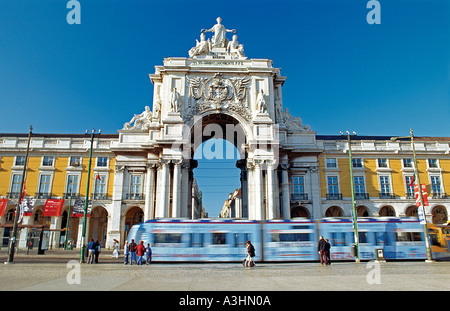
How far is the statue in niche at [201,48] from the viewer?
44.8m

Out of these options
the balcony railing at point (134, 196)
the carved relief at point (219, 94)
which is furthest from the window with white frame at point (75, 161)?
the carved relief at point (219, 94)

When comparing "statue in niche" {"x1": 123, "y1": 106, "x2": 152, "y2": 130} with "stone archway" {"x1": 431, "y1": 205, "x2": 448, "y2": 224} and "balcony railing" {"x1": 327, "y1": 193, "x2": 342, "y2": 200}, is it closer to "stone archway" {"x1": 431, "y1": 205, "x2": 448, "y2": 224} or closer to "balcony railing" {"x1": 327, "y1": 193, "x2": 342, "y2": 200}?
"balcony railing" {"x1": 327, "y1": 193, "x2": 342, "y2": 200}

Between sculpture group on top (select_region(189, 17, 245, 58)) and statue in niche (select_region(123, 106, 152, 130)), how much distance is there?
9.54 m

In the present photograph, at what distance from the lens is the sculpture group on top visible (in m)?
45.0

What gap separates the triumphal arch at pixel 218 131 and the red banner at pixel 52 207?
6879mm

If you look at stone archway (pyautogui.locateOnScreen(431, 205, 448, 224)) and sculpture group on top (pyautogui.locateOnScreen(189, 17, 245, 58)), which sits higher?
sculpture group on top (pyautogui.locateOnScreen(189, 17, 245, 58))

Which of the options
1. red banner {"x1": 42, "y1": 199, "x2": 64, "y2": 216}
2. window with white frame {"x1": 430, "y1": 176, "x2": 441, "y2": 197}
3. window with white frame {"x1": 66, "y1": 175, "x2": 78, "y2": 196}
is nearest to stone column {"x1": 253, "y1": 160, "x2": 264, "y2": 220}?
window with white frame {"x1": 66, "y1": 175, "x2": 78, "y2": 196}

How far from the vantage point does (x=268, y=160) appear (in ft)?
131

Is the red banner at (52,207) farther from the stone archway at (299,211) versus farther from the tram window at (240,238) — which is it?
the stone archway at (299,211)

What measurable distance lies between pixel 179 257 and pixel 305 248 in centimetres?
990

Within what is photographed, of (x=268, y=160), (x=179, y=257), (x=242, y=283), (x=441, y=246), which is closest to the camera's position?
(x=242, y=283)

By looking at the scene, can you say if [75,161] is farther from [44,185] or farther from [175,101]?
[175,101]
